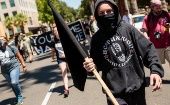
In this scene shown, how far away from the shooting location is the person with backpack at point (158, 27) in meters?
7.73

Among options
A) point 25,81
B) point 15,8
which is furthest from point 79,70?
point 15,8

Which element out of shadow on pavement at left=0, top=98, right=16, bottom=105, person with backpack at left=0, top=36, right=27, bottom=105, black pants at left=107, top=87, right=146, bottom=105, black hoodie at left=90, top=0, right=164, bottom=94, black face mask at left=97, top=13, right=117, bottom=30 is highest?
black face mask at left=97, top=13, right=117, bottom=30

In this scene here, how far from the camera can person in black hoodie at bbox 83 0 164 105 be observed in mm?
3951

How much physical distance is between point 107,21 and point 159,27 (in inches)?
165

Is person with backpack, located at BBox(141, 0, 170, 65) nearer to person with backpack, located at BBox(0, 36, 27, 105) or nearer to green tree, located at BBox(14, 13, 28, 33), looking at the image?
person with backpack, located at BBox(0, 36, 27, 105)

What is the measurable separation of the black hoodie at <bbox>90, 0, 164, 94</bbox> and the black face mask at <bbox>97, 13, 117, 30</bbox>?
3 cm

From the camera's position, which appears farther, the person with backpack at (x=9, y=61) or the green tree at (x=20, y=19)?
the green tree at (x=20, y=19)

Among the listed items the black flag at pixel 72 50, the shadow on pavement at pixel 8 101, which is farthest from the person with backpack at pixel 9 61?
the black flag at pixel 72 50

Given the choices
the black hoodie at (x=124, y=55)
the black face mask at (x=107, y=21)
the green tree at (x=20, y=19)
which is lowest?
the green tree at (x=20, y=19)

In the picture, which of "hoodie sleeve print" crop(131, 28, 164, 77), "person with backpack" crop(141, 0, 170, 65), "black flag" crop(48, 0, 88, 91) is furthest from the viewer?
"person with backpack" crop(141, 0, 170, 65)

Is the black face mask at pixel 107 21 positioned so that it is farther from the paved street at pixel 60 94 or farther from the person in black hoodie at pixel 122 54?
the paved street at pixel 60 94

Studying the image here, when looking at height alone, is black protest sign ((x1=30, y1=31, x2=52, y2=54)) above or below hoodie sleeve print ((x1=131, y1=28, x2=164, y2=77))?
below

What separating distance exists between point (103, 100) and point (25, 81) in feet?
22.7

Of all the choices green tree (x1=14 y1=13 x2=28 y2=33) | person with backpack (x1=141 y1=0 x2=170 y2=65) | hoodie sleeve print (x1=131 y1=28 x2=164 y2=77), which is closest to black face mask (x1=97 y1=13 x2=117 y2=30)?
hoodie sleeve print (x1=131 y1=28 x2=164 y2=77)
